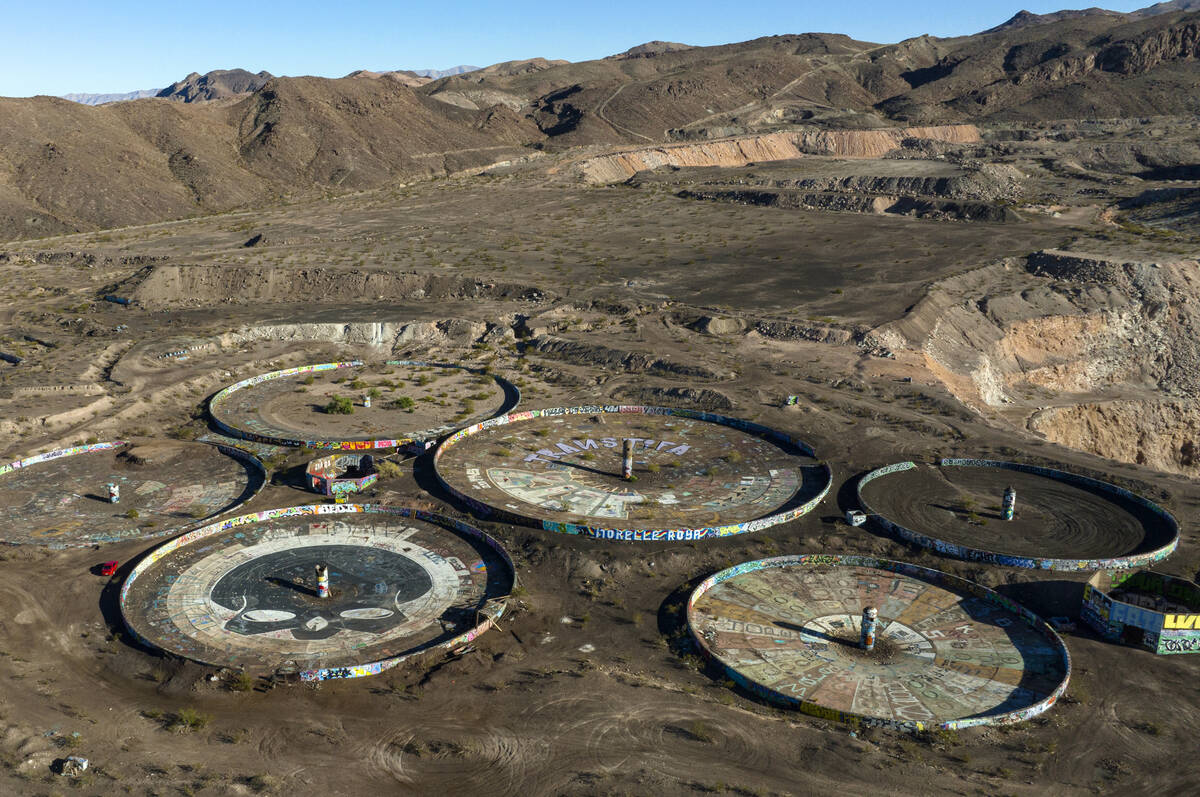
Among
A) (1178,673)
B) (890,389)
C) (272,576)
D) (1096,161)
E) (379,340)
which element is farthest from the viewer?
(1096,161)

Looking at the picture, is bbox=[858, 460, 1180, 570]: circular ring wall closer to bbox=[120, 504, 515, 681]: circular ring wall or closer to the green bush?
bbox=[120, 504, 515, 681]: circular ring wall

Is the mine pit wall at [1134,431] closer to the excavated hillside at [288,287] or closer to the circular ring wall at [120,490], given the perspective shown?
the excavated hillside at [288,287]

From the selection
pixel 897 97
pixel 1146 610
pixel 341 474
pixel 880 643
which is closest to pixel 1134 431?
pixel 1146 610

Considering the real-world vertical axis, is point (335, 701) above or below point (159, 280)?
below

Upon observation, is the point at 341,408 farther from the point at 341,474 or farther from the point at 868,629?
the point at 868,629

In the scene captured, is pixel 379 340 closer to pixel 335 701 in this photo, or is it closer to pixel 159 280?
pixel 159 280

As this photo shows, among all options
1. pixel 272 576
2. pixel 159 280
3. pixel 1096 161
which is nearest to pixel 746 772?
pixel 272 576

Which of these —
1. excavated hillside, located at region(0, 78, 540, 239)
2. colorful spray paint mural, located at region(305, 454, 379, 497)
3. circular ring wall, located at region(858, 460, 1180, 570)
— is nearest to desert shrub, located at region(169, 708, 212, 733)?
colorful spray paint mural, located at region(305, 454, 379, 497)
